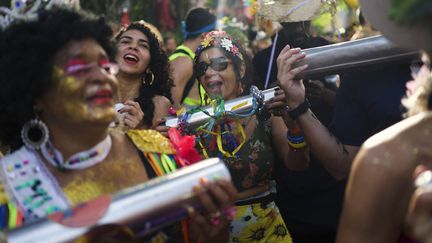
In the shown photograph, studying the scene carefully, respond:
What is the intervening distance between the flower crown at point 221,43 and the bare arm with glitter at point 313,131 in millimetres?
815

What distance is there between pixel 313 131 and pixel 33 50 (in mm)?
1371

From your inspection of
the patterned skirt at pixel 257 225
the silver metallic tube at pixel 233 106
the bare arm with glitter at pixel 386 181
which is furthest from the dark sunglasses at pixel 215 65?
the bare arm with glitter at pixel 386 181

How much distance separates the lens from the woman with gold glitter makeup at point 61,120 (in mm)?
2406

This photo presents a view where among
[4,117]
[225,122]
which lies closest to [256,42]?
[225,122]

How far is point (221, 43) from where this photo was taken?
4.00m

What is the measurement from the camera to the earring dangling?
2527 millimetres

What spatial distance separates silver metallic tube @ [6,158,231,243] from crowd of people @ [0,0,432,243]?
58 millimetres

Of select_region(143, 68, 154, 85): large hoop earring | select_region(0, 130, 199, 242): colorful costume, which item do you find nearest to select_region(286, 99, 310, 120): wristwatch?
select_region(0, 130, 199, 242): colorful costume

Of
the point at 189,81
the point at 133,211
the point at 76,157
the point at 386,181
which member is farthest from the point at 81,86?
the point at 189,81

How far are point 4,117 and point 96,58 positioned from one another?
48 cm

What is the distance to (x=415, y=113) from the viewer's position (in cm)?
221

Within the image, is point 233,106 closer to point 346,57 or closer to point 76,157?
point 346,57

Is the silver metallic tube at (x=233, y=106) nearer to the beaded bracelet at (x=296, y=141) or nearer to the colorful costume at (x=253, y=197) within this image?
the colorful costume at (x=253, y=197)

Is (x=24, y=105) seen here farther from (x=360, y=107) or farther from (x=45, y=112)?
(x=360, y=107)
